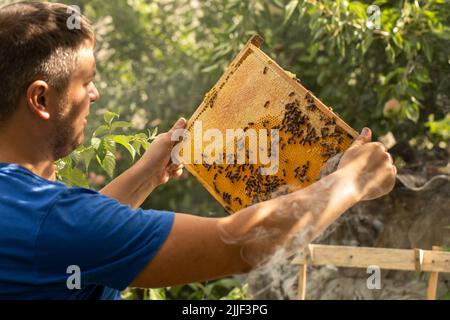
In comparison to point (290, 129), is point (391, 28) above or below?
above

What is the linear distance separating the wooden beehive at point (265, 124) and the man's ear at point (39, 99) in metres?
0.82

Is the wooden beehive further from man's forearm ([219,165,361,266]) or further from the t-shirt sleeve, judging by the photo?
the t-shirt sleeve

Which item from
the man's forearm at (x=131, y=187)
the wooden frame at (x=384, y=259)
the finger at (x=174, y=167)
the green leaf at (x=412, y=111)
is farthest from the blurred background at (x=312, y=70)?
the man's forearm at (x=131, y=187)

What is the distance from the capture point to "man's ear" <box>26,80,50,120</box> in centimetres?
161

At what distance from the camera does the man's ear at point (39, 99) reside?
1.61 meters

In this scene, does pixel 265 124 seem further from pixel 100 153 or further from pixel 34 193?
pixel 34 193

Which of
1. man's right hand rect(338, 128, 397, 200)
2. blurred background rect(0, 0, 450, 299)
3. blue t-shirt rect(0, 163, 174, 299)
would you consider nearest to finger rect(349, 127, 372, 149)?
man's right hand rect(338, 128, 397, 200)

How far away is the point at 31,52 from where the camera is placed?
5.26ft

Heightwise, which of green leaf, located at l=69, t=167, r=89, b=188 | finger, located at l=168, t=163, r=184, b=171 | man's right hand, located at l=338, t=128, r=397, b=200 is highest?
green leaf, located at l=69, t=167, r=89, b=188

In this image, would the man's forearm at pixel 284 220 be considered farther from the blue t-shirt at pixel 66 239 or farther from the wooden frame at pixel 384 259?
the wooden frame at pixel 384 259

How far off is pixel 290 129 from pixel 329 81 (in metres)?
3.34

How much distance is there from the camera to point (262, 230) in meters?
1.53
